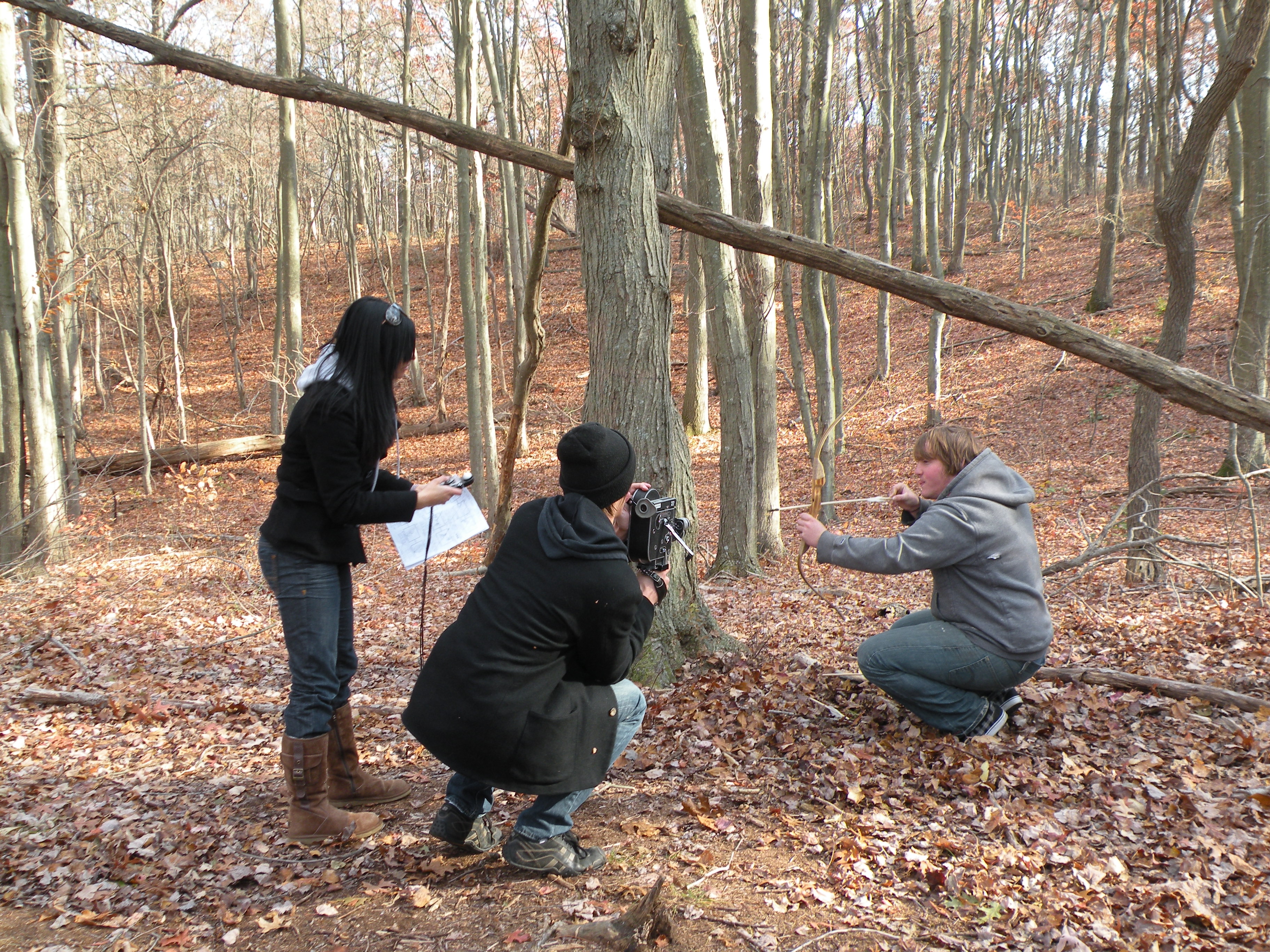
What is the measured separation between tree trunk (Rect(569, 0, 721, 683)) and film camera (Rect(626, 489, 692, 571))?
118 centimetres

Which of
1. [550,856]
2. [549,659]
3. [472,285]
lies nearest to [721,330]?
[472,285]

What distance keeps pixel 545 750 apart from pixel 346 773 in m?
1.23

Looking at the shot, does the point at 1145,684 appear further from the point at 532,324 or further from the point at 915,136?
the point at 915,136

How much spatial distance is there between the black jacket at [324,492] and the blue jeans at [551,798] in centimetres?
98

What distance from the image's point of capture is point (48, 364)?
379 inches

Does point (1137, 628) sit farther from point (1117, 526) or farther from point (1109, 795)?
point (1117, 526)

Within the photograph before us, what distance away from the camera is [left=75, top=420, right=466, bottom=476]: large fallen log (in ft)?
54.0

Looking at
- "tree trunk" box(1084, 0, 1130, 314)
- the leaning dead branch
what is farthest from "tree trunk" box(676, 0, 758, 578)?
"tree trunk" box(1084, 0, 1130, 314)

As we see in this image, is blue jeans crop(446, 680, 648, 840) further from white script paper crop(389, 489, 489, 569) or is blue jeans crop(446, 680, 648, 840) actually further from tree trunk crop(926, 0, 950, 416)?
tree trunk crop(926, 0, 950, 416)

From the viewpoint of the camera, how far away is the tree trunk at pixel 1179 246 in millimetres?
4902

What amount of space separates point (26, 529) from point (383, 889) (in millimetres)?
8293

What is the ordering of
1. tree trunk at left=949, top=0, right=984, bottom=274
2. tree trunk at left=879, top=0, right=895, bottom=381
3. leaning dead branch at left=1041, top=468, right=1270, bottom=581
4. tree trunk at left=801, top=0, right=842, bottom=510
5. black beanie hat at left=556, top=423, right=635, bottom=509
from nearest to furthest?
black beanie hat at left=556, top=423, right=635, bottom=509 → leaning dead branch at left=1041, top=468, right=1270, bottom=581 → tree trunk at left=801, top=0, right=842, bottom=510 → tree trunk at left=879, top=0, right=895, bottom=381 → tree trunk at left=949, top=0, right=984, bottom=274

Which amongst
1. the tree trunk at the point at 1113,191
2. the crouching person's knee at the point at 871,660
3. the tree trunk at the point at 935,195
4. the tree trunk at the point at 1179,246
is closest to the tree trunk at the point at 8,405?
the crouching person's knee at the point at 871,660

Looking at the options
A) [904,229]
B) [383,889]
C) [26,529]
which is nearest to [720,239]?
[383,889]
